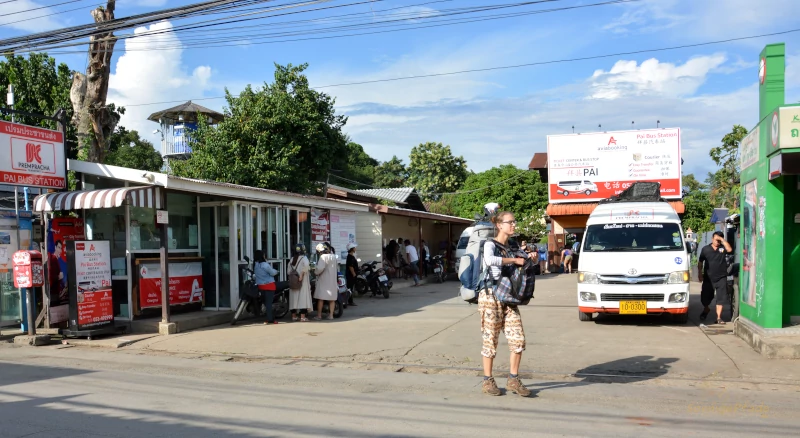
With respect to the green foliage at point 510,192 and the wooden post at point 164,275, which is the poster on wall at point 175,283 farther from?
the green foliage at point 510,192

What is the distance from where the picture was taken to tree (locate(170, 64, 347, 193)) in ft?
72.7

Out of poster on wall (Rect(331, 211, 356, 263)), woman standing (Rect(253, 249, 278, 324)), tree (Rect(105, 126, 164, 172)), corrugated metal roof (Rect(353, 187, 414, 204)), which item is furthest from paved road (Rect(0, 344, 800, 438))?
tree (Rect(105, 126, 164, 172))

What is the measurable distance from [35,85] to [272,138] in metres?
7.98

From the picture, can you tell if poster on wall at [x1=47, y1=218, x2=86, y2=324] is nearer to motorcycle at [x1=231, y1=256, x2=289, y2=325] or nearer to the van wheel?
motorcycle at [x1=231, y1=256, x2=289, y2=325]

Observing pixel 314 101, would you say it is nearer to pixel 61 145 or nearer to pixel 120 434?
pixel 61 145

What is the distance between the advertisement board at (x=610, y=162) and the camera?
3231cm

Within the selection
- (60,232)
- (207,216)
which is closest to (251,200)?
(207,216)

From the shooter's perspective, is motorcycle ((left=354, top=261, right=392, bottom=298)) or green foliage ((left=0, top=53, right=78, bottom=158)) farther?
green foliage ((left=0, top=53, right=78, bottom=158))

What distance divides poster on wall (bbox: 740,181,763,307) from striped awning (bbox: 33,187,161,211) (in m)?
10.1

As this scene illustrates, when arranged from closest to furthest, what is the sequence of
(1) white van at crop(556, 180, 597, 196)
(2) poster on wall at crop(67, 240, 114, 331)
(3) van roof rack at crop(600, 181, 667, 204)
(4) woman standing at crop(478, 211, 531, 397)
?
(4) woman standing at crop(478, 211, 531, 397)
(2) poster on wall at crop(67, 240, 114, 331)
(3) van roof rack at crop(600, 181, 667, 204)
(1) white van at crop(556, 180, 597, 196)

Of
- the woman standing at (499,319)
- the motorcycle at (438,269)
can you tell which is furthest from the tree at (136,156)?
the woman standing at (499,319)

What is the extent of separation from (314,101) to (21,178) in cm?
1245

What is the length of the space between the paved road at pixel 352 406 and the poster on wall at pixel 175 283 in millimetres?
3904

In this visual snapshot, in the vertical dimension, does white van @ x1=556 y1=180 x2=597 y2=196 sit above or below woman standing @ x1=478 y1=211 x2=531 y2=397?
above
